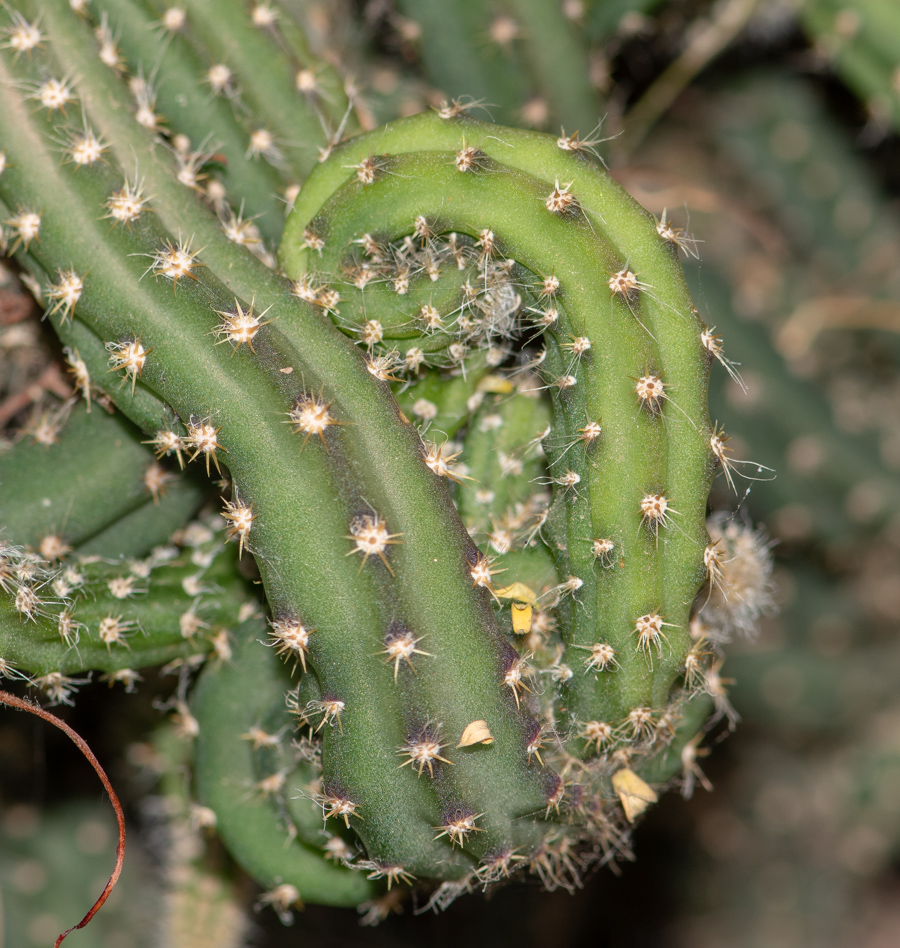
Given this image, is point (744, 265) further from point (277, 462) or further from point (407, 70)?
point (277, 462)

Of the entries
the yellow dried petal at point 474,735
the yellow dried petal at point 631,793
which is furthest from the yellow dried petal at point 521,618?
the yellow dried petal at point 631,793

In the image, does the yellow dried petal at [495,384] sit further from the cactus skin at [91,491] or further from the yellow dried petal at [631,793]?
the yellow dried petal at [631,793]

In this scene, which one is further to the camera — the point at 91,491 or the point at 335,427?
the point at 91,491

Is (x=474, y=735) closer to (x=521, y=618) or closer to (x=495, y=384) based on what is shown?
(x=521, y=618)

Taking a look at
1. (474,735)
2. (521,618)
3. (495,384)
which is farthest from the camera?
(495,384)

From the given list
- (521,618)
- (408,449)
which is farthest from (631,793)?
(408,449)

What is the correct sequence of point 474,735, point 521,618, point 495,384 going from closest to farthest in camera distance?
point 474,735 → point 521,618 → point 495,384

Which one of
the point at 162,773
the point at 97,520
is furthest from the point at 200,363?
the point at 162,773

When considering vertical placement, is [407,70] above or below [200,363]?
above
